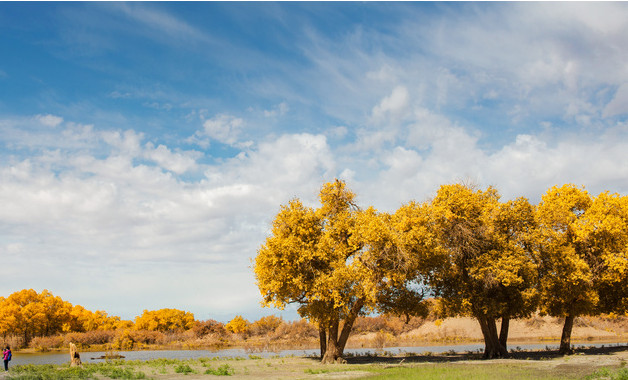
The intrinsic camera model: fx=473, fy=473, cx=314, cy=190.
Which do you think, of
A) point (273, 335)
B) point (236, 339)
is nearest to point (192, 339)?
point (236, 339)

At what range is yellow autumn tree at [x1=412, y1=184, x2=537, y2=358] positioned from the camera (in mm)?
35875

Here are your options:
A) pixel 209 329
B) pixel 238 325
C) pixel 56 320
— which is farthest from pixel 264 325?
pixel 56 320

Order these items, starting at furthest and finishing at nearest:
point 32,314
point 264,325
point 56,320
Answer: point 264,325, point 56,320, point 32,314

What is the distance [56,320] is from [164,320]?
30.8m

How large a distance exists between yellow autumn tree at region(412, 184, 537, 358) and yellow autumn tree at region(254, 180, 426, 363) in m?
4.02

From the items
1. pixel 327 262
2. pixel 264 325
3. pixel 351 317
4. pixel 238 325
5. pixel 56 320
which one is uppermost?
pixel 327 262

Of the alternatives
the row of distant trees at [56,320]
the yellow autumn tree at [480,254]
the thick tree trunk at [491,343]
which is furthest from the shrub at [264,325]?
the yellow autumn tree at [480,254]

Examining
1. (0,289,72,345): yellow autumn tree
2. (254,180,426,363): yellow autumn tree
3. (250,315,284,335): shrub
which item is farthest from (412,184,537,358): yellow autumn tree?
(0,289,72,345): yellow autumn tree

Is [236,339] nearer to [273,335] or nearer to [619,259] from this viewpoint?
[273,335]

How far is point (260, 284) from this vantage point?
36312mm

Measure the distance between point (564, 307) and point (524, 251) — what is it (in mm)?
8985

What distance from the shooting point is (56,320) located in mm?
94750

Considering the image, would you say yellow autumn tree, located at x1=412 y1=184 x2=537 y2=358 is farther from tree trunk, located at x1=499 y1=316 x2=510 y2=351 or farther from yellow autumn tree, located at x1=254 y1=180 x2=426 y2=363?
yellow autumn tree, located at x1=254 y1=180 x2=426 y2=363

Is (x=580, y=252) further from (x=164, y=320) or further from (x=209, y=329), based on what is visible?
(x=164, y=320)
